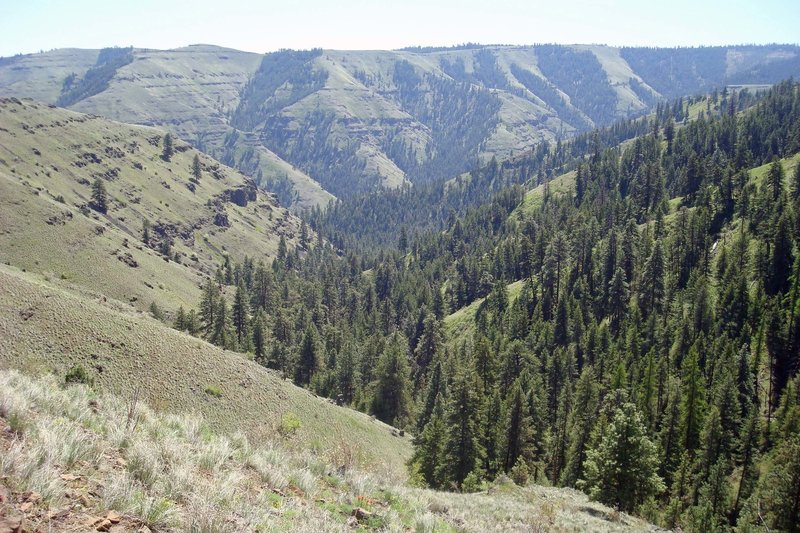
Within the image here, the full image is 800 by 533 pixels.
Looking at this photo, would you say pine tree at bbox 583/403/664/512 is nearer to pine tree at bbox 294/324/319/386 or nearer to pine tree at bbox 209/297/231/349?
pine tree at bbox 209/297/231/349

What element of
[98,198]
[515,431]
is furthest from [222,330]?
[98,198]

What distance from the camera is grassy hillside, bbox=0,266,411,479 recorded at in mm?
38688

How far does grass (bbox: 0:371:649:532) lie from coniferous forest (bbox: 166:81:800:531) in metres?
18.2

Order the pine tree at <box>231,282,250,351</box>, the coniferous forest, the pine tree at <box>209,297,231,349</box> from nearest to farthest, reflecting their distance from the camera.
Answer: the coniferous forest
the pine tree at <box>209,297,231,349</box>
the pine tree at <box>231,282,250,351</box>

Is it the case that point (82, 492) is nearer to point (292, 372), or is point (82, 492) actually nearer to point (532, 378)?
point (532, 378)

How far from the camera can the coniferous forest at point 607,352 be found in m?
50.8

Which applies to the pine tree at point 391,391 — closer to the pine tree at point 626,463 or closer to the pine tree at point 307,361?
the pine tree at point 307,361

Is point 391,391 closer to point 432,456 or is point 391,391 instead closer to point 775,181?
point 432,456

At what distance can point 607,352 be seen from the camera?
86.2 m

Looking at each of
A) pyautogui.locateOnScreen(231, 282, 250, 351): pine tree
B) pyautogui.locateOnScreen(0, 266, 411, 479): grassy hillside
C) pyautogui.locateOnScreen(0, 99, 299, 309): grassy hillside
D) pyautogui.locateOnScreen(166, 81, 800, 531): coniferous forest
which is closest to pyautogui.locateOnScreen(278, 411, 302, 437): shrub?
pyautogui.locateOnScreen(0, 266, 411, 479): grassy hillside

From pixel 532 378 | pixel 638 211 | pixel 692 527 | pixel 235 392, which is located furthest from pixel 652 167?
pixel 235 392

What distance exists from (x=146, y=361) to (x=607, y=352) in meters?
73.5

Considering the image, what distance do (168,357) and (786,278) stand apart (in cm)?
10276

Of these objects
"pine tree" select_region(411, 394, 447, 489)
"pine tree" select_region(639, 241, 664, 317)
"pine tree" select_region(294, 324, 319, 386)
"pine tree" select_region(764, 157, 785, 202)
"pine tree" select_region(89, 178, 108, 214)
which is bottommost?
"pine tree" select_region(411, 394, 447, 489)
